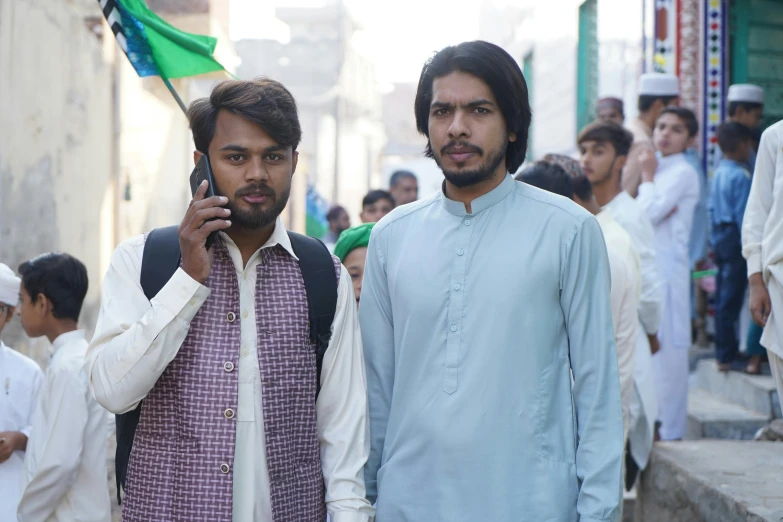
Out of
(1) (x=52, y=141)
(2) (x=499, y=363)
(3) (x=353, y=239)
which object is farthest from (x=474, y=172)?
(1) (x=52, y=141)

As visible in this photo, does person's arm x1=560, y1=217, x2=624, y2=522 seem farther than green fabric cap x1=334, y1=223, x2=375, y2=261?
No

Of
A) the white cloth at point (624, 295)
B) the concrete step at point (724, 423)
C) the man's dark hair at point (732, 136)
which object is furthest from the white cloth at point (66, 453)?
the man's dark hair at point (732, 136)

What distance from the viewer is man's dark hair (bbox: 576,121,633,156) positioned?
206 inches

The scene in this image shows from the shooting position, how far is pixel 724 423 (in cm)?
673

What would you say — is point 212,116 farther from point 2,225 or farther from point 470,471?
point 2,225

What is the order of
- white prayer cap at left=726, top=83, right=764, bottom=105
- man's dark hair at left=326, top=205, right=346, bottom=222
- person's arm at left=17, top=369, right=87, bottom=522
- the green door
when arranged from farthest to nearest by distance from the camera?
man's dark hair at left=326, top=205, right=346, bottom=222 → the green door → white prayer cap at left=726, top=83, right=764, bottom=105 → person's arm at left=17, top=369, right=87, bottom=522

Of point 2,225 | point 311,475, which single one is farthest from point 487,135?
point 2,225

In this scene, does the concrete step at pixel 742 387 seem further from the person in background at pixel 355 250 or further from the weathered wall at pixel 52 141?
the weathered wall at pixel 52 141

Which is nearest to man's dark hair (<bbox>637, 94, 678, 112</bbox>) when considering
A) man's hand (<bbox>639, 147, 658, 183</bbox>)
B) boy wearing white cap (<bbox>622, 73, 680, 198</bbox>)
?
boy wearing white cap (<bbox>622, 73, 680, 198</bbox>)

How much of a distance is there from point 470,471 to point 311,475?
0.45m

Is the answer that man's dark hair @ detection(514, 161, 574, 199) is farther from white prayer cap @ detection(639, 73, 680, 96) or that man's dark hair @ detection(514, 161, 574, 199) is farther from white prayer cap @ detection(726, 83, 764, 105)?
white prayer cap @ detection(639, 73, 680, 96)

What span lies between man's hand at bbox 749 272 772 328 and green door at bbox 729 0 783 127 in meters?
5.02

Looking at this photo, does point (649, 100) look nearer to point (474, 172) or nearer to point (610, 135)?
point (610, 135)

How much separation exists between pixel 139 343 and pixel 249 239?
480mm
